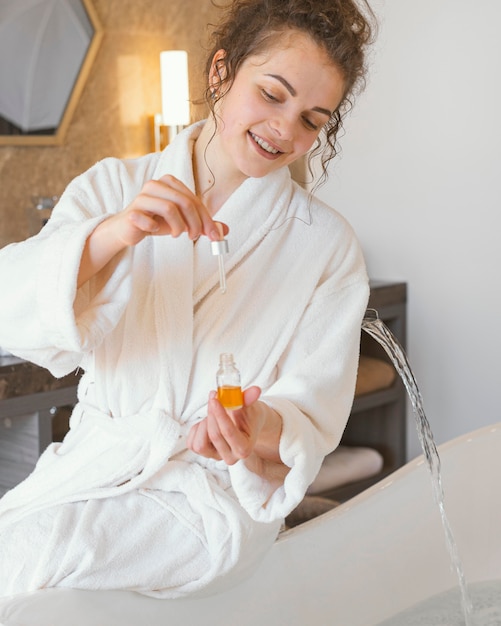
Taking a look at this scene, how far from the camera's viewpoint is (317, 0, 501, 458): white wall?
3.16m

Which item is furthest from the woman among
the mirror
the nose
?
the mirror

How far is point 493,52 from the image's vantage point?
10.1 feet

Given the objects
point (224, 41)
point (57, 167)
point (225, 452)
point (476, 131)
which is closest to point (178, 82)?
point (57, 167)

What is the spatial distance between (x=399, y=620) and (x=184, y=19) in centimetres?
208

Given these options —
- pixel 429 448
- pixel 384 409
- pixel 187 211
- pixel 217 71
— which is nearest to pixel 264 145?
pixel 217 71

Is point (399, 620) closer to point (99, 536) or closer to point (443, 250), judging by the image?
point (99, 536)

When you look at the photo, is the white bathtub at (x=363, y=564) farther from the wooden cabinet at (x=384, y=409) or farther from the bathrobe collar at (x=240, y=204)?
the wooden cabinet at (x=384, y=409)

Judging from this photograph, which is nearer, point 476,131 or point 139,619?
point 139,619

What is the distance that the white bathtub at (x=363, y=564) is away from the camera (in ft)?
5.02

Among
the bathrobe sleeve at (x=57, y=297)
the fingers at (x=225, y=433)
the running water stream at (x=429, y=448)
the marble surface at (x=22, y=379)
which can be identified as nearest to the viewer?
the fingers at (x=225, y=433)

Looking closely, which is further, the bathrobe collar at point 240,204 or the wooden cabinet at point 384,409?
the wooden cabinet at point 384,409

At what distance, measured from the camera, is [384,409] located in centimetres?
346

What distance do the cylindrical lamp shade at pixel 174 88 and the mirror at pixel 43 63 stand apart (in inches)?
9.5

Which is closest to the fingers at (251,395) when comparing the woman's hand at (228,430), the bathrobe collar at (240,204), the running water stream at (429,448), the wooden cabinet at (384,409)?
the woman's hand at (228,430)
